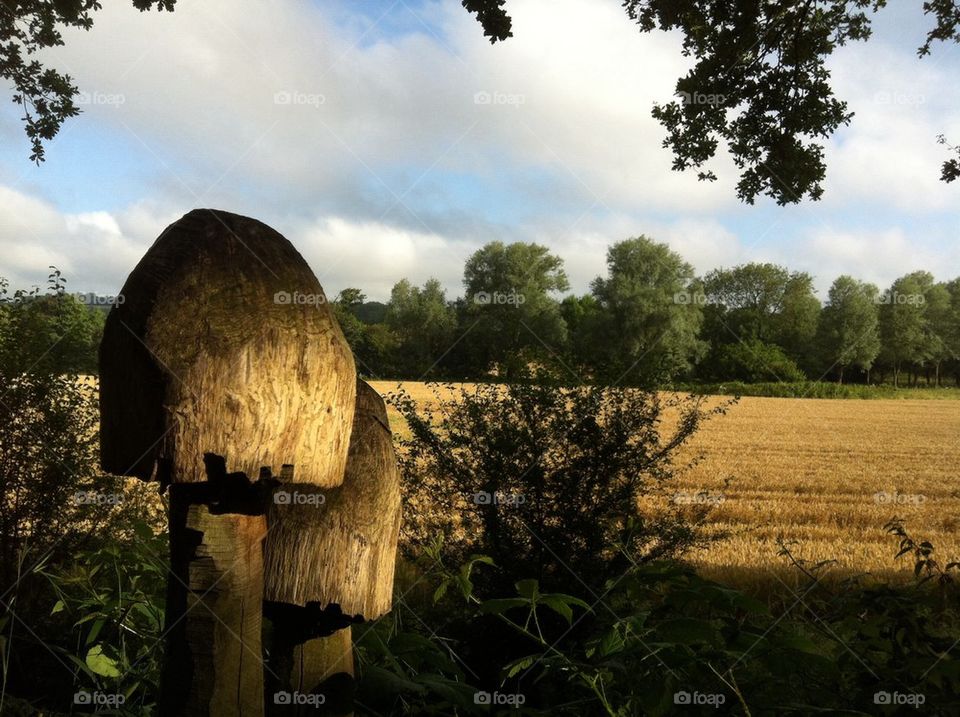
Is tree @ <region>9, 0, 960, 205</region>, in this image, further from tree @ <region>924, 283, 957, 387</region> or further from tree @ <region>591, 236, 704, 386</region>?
tree @ <region>924, 283, 957, 387</region>

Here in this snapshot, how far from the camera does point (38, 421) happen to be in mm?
6594

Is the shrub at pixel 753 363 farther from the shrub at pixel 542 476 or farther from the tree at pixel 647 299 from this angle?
the shrub at pixel 542 476

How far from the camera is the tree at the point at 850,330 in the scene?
206ft

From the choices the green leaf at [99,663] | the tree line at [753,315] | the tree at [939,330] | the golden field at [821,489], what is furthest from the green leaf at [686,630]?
the tree at [939,330]

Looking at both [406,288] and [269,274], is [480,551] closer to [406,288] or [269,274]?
[269,274]

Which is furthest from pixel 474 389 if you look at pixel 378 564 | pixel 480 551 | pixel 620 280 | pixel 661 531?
pixel 620 280

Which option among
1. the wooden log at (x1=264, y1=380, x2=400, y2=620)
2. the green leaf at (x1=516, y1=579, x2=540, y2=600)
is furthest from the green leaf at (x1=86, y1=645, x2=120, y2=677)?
the green leaf at (x1=516, y1=579, x2=540, y2=600)

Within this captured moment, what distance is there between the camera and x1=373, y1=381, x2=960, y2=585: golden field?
11469mm

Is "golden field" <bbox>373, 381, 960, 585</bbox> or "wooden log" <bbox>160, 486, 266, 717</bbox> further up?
"wooden log" <bbox>160, 486, 266, 717</bbox>

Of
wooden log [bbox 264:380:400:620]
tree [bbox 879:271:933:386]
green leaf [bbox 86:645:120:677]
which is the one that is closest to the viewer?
wooden log [bbox 264:380:400:620]

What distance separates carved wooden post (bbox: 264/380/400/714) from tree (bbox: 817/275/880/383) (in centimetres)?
6625

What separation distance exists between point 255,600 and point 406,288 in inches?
2089

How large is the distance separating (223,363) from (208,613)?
63 cm

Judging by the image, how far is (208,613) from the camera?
1.89 meters
